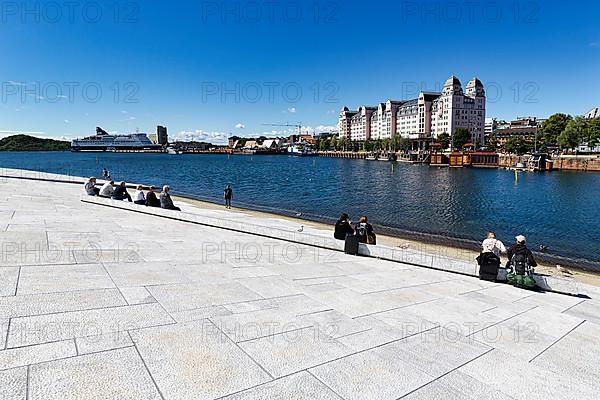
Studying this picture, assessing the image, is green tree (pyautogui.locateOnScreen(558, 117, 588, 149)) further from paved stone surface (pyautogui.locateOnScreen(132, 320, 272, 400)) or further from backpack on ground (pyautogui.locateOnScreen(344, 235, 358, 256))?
paved stone surface (pyautogui.locateOnScreen(132, 320, 272, 400))

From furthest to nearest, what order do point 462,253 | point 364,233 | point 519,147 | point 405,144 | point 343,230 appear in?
point 405,144, point 519,147, point 462,253, point 364,233, point 343,230

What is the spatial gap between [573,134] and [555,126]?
634 inches

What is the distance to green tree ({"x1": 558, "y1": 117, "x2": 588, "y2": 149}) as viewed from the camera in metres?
116

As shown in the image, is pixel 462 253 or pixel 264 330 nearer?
pixel 264 330

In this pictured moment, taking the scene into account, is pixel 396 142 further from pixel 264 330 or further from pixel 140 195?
pixel 264 330

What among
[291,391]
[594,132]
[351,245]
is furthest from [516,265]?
[594,132]

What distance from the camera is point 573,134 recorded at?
116 metres

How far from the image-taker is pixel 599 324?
316 inches

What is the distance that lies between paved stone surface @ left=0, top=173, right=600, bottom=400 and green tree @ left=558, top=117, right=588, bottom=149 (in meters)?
131

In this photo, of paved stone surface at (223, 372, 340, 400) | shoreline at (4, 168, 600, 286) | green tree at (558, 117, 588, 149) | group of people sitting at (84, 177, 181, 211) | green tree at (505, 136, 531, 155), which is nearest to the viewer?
paved stone surface at (223, 372, 340, 400)

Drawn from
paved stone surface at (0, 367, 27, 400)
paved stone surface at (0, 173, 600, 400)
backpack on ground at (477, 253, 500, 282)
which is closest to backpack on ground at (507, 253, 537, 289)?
backpack on ground at (477, 253, 500, 282)

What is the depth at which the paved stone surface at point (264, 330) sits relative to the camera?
15.3ft

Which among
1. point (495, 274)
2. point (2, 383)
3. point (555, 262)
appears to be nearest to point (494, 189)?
point (555, 262)

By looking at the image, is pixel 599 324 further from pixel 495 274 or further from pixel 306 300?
pixel 306 300
